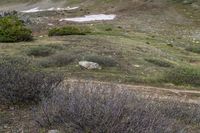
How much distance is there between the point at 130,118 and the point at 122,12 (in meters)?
36.8

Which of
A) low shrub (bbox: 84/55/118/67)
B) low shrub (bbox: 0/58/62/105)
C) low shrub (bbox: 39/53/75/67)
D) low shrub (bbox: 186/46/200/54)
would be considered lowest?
low shrub (bbox: 186/46/200/54)

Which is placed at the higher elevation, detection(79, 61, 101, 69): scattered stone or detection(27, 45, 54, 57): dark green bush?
detection(27, 45, 54, 57): dark green bush

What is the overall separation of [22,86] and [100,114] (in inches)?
112

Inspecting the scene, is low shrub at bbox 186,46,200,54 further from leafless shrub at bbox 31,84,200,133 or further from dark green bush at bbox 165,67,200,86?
leafless shrub at bbox 31,84,200,133

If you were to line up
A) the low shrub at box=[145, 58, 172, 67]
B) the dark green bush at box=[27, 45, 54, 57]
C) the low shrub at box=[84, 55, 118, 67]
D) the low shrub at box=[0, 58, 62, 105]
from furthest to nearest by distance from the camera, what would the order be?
the low shrub at box=[145, 58, 172, 67], the dark green bush at box=[27, 45, 54, 57], the low shrub at box=[84, 55, 118, 67], the low shrub at box=[0, 58, 62, 105]

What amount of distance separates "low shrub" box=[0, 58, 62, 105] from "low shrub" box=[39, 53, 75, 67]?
766 centimetres

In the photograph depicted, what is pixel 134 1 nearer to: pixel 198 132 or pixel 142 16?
pixel 142 16

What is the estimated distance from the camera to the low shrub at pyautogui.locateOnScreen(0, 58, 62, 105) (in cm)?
972

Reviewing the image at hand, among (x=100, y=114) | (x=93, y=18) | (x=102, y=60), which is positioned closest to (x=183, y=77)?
(x=102, y=60)

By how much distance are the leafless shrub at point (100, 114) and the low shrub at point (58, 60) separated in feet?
29.7

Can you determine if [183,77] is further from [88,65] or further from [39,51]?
[39,51]

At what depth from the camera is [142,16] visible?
135 ft

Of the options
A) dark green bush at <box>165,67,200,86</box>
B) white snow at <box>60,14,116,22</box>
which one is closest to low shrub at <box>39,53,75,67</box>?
dark green bush at <box>165,67,200,86</box>

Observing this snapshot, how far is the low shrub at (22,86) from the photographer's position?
9.72 meters
